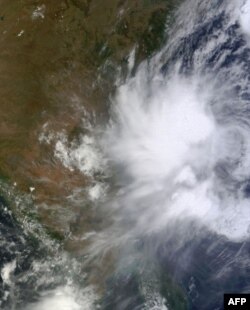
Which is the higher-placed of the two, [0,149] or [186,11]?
[186,11]

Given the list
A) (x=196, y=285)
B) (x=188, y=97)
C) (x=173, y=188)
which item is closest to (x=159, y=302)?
(x=196, y=285)

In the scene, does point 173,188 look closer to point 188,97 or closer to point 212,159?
point 212,159

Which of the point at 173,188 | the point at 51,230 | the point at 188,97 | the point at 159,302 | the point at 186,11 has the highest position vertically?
the point at 186,11

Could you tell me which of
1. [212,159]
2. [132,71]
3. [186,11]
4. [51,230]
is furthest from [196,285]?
[186,11]

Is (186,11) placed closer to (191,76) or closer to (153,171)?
(191,76)

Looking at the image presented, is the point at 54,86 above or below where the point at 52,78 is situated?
below

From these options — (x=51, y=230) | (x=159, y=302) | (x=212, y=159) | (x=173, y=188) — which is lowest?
(x=159, y=302)
